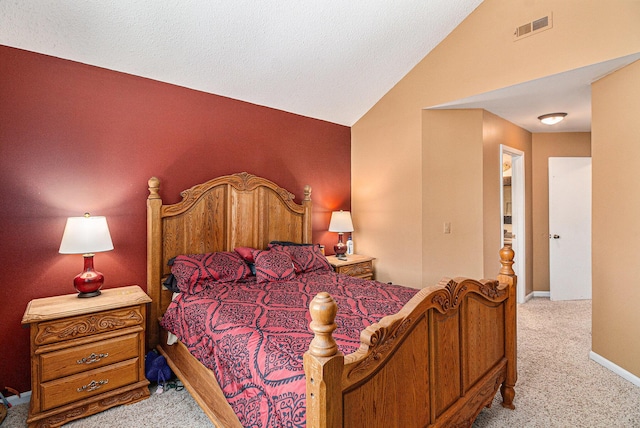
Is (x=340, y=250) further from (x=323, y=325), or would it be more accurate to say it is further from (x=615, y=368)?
(x=323, y=325)

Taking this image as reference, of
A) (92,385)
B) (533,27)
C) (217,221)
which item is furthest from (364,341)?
(533,27)

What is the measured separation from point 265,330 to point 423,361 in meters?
0.82

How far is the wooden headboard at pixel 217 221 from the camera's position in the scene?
2766 millimetres

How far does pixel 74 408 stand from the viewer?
2.08 metres

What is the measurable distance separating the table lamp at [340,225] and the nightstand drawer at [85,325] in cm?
226

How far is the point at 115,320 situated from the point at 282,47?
2609mm

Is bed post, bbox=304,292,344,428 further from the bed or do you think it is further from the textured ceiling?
the textured ceiling

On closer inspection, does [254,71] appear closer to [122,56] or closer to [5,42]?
[122,56]

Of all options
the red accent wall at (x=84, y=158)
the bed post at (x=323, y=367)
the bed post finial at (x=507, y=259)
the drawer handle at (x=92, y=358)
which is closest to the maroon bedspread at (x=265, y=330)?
the bed post at (x=323, y=367)

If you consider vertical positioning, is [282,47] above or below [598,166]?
above

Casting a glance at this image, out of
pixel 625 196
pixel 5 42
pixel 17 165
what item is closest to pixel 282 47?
pixel 5 42

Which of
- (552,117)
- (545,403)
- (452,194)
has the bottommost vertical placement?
(545,403)

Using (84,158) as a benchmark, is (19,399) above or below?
below

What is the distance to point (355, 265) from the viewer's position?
3.82 m
